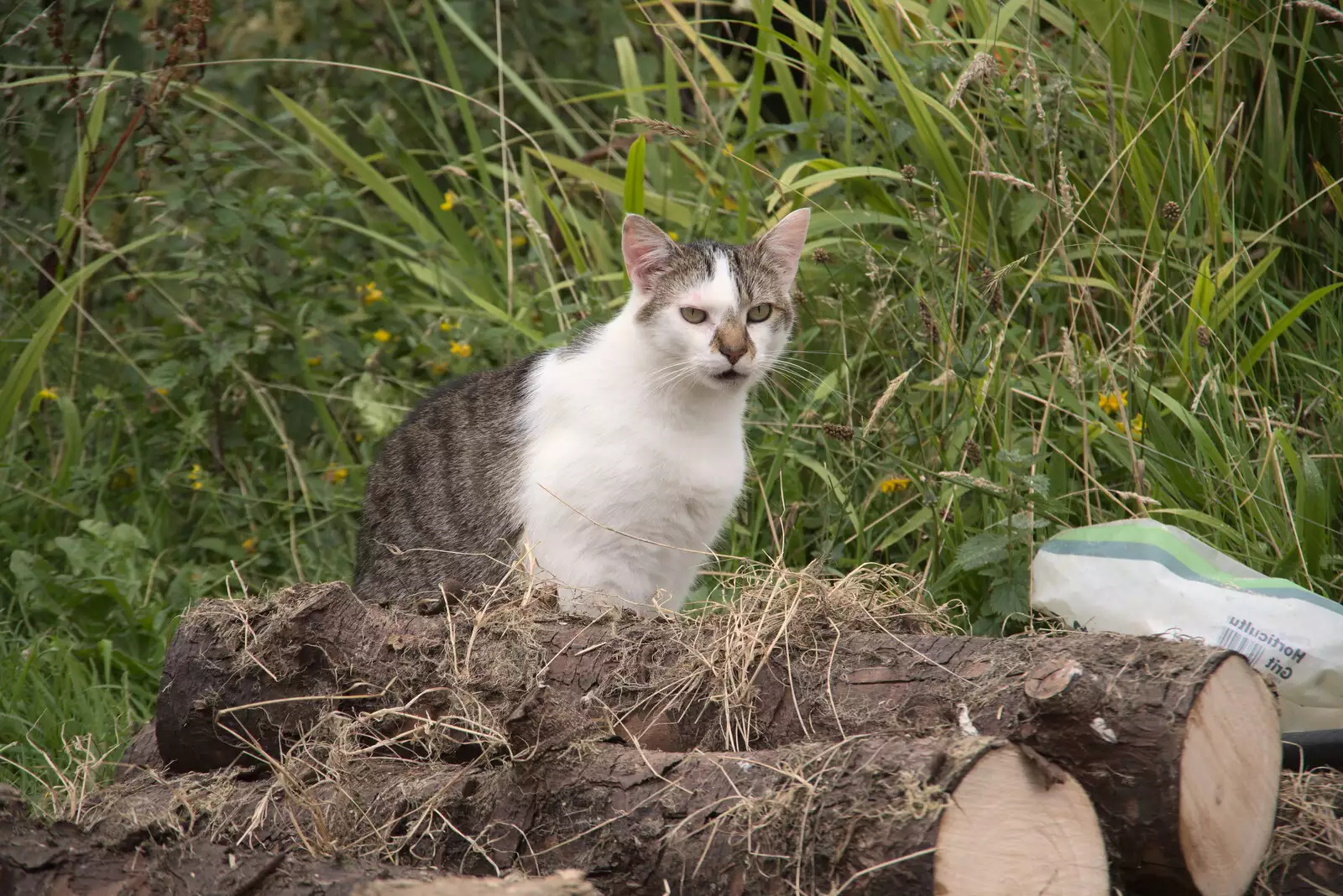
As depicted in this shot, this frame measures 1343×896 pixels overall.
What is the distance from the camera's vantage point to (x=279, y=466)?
4.02m

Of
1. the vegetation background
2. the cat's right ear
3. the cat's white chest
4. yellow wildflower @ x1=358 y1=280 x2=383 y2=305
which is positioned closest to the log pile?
the cat's white chest

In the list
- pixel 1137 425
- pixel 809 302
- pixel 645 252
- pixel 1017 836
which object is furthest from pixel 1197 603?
pixel 809 302

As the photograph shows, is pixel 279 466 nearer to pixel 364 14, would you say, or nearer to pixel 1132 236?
pixel 364 14

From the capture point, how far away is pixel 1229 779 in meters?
1.68

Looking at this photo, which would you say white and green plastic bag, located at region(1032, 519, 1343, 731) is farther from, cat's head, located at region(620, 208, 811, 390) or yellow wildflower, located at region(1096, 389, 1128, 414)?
cat's head, located at region(620, 208, 811, 390)

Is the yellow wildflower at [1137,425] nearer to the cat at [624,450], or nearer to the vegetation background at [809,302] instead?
the vegetation background at [809,302]

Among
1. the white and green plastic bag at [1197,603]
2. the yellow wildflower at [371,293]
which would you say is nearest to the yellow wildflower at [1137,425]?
the white and green plastic bag at [1197,603]

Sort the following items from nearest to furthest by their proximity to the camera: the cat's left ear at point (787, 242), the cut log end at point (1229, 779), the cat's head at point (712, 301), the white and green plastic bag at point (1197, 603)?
the cut log end at point (1229, 779), the white and green plastic bag at point (1197, 603), the cat's head at point (712, 301), the cat's left ear at point (787, 242)

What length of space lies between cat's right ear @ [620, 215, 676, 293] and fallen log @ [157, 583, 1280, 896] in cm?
92

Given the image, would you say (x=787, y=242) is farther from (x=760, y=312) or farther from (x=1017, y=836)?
(x=1017, y=836)

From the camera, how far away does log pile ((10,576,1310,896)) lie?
1559 millimetres

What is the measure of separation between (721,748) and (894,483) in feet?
4.37

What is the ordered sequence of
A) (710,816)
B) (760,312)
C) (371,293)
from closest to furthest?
(710,816) → (760,312) → (371,293)

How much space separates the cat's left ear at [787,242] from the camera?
289 centimetres
